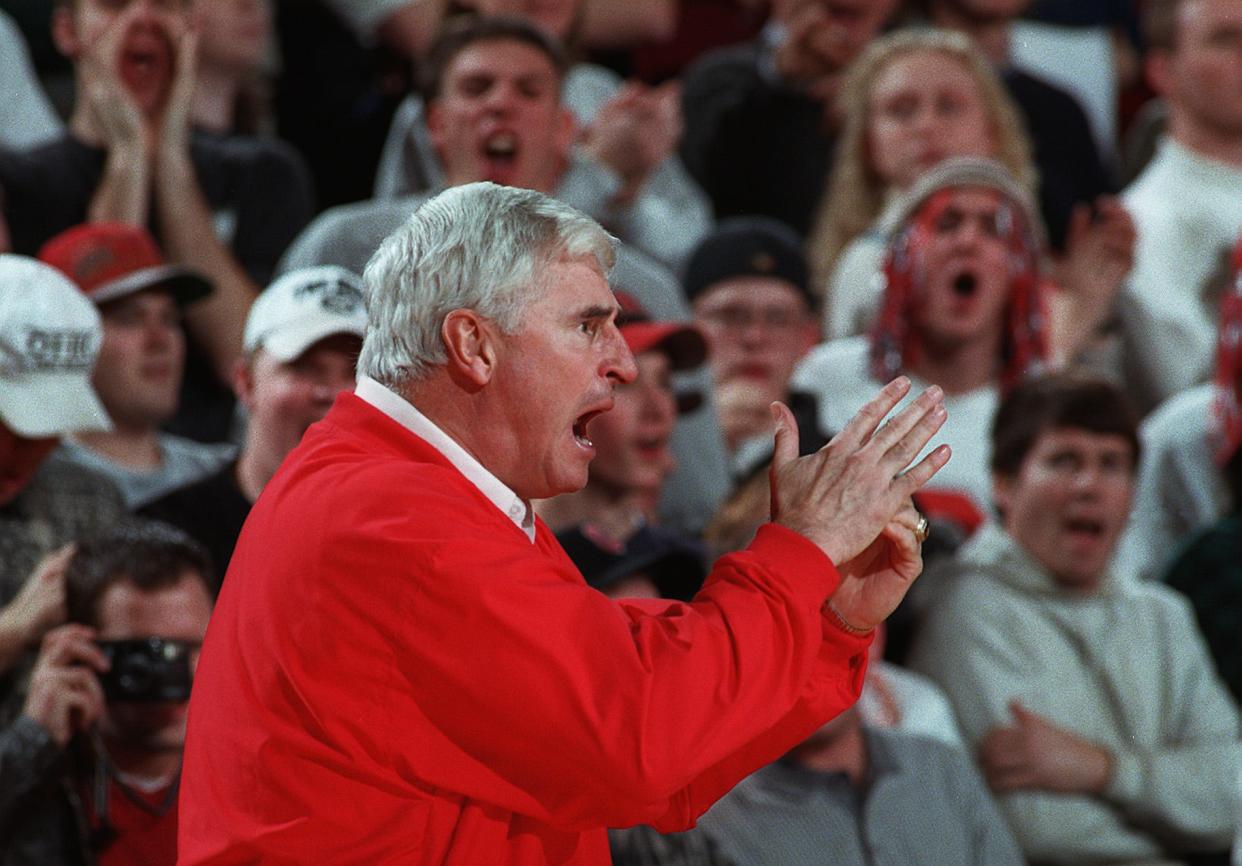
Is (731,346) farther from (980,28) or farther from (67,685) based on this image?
(67,685)

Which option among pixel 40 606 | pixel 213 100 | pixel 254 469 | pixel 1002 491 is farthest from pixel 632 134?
pixel 40 606

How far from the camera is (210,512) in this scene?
12.9 ft

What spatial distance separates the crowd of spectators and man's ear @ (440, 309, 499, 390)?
0.26 ft

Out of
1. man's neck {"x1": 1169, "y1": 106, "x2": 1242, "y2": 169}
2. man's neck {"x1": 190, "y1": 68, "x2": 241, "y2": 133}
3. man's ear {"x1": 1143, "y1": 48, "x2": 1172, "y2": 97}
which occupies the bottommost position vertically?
man's neck {"x1": 190, "y1": 68, "x2": 241, "y2": 133}

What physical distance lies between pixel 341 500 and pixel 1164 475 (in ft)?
11.7

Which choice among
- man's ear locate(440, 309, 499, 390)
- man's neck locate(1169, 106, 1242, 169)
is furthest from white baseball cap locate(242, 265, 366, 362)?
man's neck locate(1169, 106, 1242, 169)

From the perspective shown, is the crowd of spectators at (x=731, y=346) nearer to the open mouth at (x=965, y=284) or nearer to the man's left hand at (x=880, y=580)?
the open mouth at (x=965, y=284)

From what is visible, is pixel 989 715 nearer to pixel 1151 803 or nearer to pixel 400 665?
pixel 1151 803

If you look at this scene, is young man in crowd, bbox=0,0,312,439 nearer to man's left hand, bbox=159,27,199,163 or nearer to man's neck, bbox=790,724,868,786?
man's left hand, bbox=159,27,199,163

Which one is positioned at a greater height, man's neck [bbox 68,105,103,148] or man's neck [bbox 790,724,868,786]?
man's neck [bbox 68,105,103,148]

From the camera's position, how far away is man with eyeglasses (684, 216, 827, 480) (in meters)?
5.28

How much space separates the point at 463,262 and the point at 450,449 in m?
0.20

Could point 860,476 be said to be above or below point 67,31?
above

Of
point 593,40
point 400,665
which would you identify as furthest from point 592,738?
point 593,40
